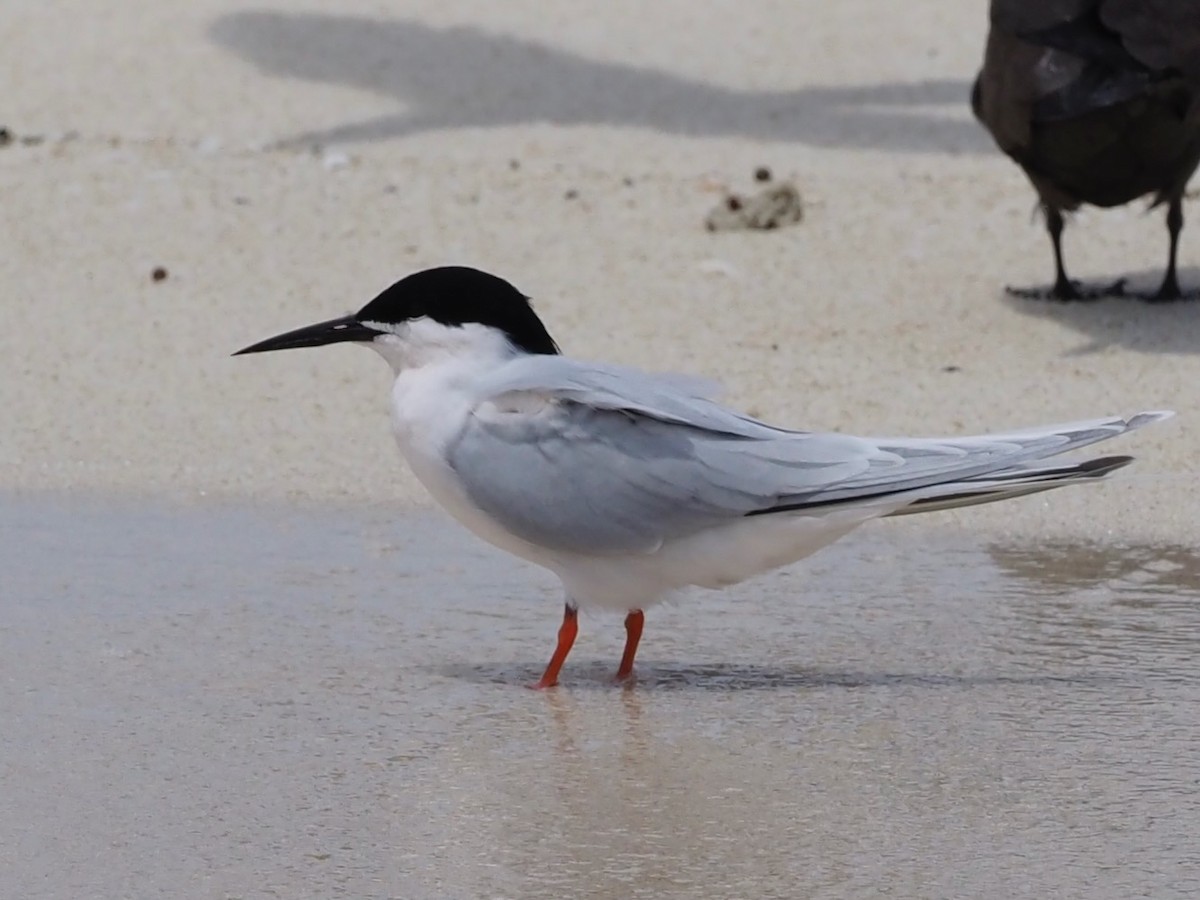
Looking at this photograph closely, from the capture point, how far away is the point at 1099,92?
5930 millimetres

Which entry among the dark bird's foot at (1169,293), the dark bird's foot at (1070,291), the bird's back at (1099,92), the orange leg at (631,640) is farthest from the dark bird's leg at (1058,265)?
the orange leg at (631,640)


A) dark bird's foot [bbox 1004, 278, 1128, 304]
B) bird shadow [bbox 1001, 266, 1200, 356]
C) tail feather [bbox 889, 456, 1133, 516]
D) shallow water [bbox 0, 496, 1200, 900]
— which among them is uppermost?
tail feather [bbox 889, 456, 1133, 516]

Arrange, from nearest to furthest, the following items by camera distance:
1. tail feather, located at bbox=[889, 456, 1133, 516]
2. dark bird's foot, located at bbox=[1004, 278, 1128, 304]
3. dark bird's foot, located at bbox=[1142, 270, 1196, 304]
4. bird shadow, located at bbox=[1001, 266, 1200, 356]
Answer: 1. tail feather, located at bbox=[889, 456, 1133, 516]
2. bird shadow, located at bbox=[1001, 266, 1200, 356]
3. dark bird's foot, located at bbox=[1142, 270, 1196, 304]
4. dark bird's foot, located at bbox=[1004, 278, 1128, 304]

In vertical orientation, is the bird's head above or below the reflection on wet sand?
above

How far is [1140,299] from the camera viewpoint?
21.9 feet

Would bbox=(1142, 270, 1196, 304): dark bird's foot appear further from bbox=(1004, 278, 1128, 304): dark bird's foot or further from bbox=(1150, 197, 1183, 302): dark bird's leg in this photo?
bbox=(1004, 278, 1128, 304): dark bird's foot

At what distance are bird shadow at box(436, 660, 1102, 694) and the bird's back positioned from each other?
2.86 meters

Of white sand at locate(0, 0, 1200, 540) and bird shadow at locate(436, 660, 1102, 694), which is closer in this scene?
bird shadow at locate(436, 660, 1102, 694)

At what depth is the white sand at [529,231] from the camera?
17.4 ft

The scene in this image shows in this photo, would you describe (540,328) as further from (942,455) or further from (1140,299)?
(1140,299)

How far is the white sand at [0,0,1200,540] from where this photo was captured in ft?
17.4

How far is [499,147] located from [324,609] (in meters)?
5.12

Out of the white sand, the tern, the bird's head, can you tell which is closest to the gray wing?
the tern

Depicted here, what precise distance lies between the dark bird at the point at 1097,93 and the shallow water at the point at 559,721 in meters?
1.96
